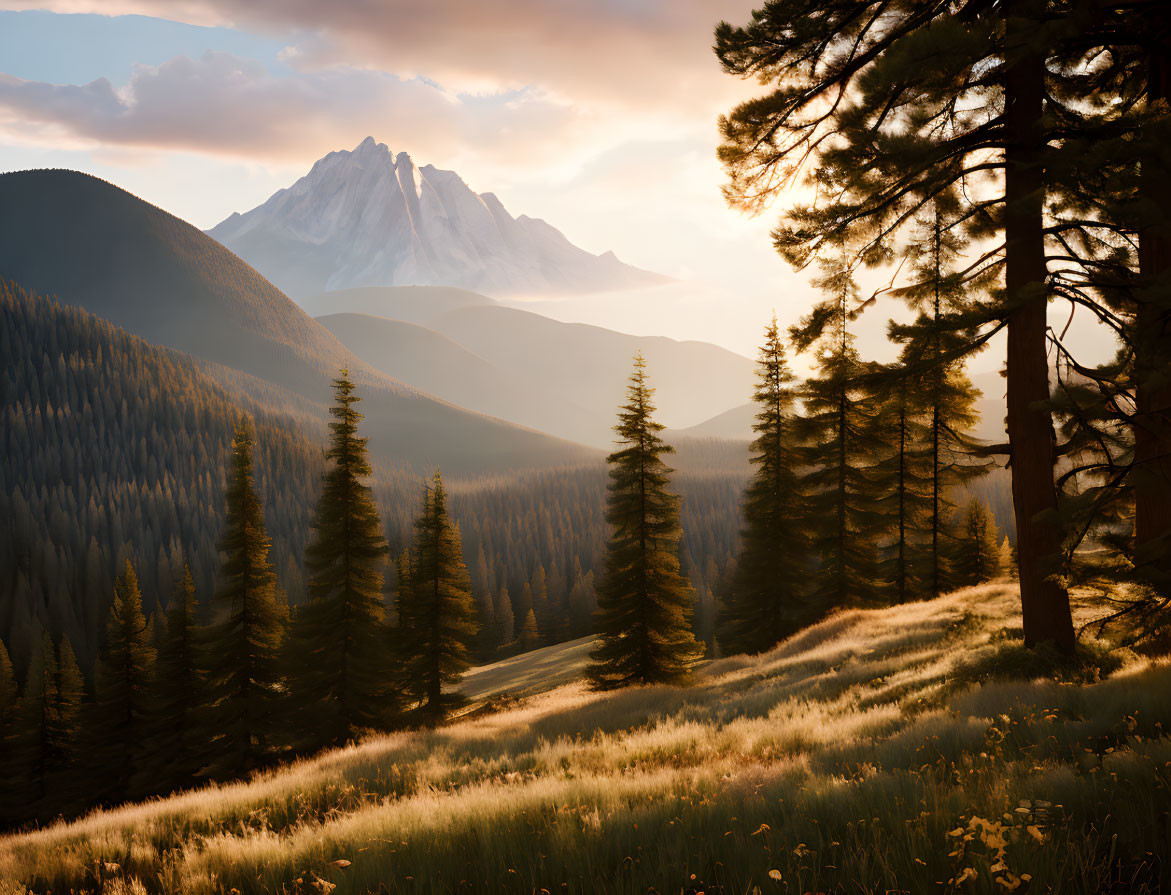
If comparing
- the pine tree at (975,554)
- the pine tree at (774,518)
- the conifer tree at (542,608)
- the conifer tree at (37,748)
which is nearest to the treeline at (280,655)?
the conifer tree at (37,748)

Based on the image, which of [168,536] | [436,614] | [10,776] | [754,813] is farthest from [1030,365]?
[168,536]

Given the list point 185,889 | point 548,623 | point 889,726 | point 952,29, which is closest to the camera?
point 185,889

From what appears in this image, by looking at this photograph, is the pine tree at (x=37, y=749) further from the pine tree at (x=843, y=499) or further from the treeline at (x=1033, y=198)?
the treeline at (x=1033, y=198)

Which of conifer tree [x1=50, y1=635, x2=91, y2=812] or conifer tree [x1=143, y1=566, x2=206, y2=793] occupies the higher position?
conifer tree [x1=143, y1=566, x2=206, y2=793]

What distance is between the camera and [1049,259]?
8.84m

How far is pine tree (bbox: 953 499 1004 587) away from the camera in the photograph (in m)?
34.4

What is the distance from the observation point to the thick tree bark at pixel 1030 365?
344 inches

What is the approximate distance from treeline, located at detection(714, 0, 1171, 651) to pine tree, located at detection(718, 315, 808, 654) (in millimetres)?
18508

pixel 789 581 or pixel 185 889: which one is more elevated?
pixel 185 889

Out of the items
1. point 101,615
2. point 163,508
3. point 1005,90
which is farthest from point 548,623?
point 163,508

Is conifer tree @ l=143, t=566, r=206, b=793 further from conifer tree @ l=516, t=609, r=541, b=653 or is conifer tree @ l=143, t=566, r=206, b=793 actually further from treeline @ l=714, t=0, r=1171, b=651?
conifer tree @ l=516, t=609, r=541, b=653

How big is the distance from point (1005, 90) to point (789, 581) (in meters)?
24.5

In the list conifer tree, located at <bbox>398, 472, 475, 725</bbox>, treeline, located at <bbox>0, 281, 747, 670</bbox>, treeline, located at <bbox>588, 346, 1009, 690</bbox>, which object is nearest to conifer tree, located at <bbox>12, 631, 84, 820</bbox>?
conifer tree, located at <bbox>398, 472, 475, 725</bbox>

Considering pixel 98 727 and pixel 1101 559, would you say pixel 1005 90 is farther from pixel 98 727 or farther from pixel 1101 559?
pixel 98 727
